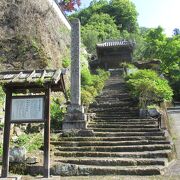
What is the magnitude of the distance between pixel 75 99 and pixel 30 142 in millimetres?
3818

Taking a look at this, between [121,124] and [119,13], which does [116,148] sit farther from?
[119,13]

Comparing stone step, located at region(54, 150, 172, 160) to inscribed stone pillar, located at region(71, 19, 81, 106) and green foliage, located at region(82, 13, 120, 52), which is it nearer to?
inscribed stone pillar, located at region(71, 19, 81, 106)

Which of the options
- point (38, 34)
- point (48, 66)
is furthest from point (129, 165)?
point (38, 34)

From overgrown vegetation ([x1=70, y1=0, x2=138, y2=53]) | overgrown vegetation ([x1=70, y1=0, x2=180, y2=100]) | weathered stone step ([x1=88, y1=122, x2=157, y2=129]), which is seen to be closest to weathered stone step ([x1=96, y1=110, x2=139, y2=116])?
weathered stone step ([x1=88, y1=122, x2=157, y2=129])

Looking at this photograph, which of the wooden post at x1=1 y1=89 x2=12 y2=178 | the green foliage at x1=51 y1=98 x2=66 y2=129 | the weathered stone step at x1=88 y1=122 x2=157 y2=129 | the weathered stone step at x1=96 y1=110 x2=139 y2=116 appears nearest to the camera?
the wooden post at x1=1 y1=89 x2=12 y2=178

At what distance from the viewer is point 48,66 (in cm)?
1805

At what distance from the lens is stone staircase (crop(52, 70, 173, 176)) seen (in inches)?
371

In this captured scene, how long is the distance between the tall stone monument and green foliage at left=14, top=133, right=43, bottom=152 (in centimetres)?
199

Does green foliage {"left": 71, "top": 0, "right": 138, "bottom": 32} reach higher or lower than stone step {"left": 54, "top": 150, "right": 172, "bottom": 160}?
higher

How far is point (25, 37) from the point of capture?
690 inches

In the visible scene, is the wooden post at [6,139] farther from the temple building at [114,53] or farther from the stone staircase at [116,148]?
the temple building at [114,53]

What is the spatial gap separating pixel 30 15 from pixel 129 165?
445 inches

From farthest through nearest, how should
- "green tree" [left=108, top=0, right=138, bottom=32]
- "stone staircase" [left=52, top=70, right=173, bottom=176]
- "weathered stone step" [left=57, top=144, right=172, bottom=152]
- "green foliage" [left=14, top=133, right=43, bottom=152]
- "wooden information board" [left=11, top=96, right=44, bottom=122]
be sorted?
"green tree" [left=108, top=0, right=138, bottom=32]
"weathered stone step" [left=57, top=144, right=172, bottom=152]
"green foliage" [left=14, top=133, right=43, bottom=152]
"stone staircase" [left=52, top=70, right=173, bottom=176]
"wooden information board" [left=11, top=96, right=44, bottom=122]

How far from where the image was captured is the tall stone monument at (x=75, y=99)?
13961mm
